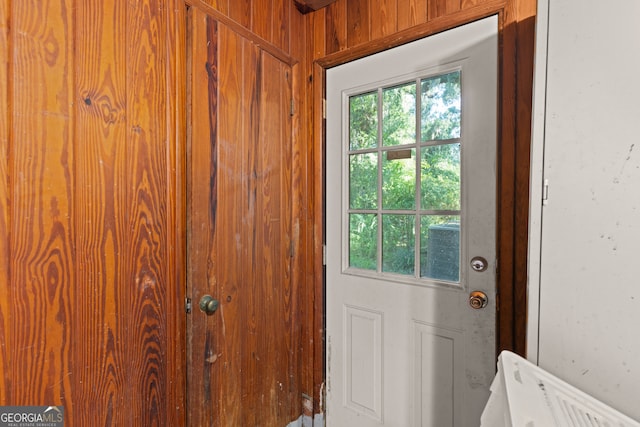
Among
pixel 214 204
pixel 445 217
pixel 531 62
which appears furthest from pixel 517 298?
pixel 214 204

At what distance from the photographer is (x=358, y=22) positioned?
4.78 feet

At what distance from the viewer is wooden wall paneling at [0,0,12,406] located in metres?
0.74

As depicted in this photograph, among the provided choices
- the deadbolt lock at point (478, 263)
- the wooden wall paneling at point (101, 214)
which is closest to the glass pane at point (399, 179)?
the deadbolt lock at point (478, 263)

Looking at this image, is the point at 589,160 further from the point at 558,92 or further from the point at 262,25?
the point at 262,25

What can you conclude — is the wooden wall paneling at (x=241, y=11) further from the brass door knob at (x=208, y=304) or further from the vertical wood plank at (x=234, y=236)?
the brass door knob at (x=208, y=304)

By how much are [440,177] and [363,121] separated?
→ 47 cm

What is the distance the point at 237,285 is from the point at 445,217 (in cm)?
92

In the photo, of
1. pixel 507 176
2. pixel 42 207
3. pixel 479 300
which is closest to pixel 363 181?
pixel 507 176

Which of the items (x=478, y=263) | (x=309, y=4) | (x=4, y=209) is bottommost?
(x=478, y=263)

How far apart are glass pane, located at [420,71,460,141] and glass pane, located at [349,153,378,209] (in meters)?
0.27

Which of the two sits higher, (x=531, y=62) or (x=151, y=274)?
(x=531, y=62)

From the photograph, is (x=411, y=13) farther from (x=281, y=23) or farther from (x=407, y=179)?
(x=407, y=179)

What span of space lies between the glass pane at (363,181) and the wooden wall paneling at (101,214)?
0.97 meters

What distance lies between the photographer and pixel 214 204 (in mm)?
1200
